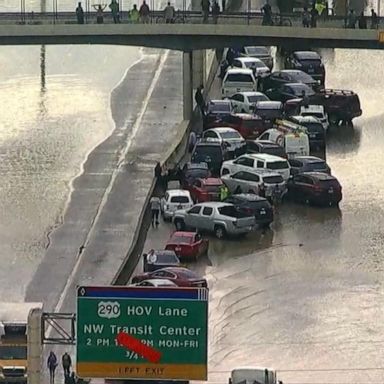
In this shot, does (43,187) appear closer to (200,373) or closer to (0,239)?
(0,239)

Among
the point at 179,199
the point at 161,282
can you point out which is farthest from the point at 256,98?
the point at 161,282

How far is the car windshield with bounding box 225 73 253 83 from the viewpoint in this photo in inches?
2103

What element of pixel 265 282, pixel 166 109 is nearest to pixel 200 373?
pixel 265 282

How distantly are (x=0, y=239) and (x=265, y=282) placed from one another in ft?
23.4

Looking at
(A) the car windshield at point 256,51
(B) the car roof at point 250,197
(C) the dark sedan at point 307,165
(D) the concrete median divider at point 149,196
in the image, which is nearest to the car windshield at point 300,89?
(D) the concrete median divider at point 149,196

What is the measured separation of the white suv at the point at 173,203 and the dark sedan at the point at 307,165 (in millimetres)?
3892

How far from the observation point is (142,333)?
70.0 ft

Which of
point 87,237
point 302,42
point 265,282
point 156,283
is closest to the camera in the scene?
point 156,283

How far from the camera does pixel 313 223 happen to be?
4022 cm

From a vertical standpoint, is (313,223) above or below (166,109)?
below

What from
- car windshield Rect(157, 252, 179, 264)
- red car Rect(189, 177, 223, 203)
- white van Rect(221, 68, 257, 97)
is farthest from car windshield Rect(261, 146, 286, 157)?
car windshield Rect(157, 252, 179, 264)

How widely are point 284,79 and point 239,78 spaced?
1540 mm

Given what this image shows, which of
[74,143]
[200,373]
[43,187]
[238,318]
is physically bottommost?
→ [200,373]

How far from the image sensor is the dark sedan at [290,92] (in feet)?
171
